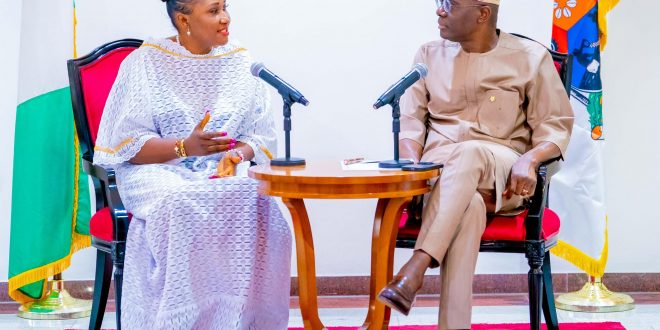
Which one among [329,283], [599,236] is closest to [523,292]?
[599,236]

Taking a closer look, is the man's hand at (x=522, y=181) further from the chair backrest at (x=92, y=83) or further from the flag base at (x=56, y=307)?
the flag base at (x=56, y=307)

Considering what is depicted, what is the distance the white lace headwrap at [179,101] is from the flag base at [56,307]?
116 centimetres

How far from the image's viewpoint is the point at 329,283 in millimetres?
5348

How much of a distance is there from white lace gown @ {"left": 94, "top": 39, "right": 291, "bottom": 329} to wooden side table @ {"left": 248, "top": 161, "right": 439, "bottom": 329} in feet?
0.83

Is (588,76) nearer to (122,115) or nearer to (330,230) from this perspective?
(330,230)

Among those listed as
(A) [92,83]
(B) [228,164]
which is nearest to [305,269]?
(B) [228,164]

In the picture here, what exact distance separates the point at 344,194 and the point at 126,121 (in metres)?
1.16

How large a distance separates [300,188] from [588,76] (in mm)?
1980

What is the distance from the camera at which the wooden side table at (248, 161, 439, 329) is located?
3.43 metres

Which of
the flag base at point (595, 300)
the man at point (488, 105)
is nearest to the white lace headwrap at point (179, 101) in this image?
the man at point (488, 105)

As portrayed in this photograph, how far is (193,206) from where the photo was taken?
12.3ft

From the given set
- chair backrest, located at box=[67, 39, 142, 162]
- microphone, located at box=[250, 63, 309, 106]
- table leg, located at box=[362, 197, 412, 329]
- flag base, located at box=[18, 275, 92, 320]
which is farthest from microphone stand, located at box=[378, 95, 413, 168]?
flag base, located at box=[18, 275, 92, 320]

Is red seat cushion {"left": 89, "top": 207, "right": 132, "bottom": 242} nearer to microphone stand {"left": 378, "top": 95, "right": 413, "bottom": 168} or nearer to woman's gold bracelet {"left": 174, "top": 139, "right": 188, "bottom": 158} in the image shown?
woman's gold bracelet {"left": 174, "top": 139, "right": 188, "bottom": 158}

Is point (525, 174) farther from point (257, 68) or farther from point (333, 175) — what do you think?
point (257, 68)
